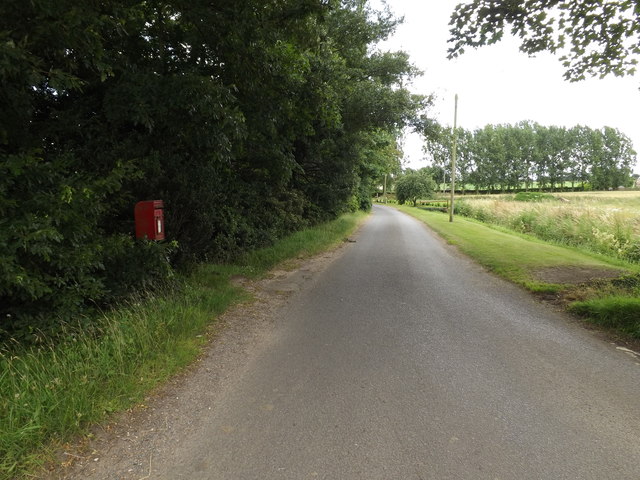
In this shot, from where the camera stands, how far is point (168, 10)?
6.14 meters

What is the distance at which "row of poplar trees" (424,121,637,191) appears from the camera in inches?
3659

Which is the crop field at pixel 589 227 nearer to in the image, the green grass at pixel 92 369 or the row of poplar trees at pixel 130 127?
the row of poplar trees at pixel 130 127

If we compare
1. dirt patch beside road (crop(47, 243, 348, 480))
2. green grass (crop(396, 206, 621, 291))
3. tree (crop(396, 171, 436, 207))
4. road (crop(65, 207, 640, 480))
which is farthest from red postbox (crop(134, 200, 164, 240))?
tree (crop(396, 171, 436, 207))

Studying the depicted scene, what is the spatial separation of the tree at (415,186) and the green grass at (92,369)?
5411cm

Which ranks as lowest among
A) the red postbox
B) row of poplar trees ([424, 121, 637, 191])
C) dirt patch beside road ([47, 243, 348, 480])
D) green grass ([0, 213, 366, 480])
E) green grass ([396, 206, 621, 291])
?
green grass ([396, 206, 621, 291])

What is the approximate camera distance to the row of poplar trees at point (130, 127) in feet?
12.2

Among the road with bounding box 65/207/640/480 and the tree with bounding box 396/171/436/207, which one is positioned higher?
the tree with bounding box 396/171/436/207

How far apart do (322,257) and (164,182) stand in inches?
253

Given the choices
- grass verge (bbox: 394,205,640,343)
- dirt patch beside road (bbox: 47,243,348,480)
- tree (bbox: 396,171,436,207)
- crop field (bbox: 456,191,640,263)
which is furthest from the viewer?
tree (bbox: 396,171,436,207)

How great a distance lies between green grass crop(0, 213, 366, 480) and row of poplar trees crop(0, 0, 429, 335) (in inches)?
17.8

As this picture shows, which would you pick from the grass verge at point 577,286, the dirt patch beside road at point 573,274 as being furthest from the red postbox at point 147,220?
the dirt patch beside road at point 573,274

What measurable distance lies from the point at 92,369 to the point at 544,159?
112551mm

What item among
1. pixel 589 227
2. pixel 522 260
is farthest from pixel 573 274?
pixel 589 227

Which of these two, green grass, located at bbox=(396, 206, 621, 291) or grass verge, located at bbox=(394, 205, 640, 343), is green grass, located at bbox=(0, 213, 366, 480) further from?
green grass, located at bbox=(396, 206, 621, 291)
